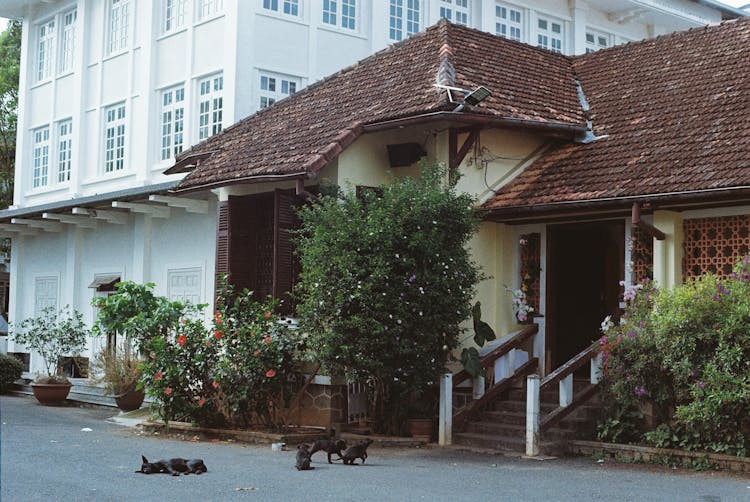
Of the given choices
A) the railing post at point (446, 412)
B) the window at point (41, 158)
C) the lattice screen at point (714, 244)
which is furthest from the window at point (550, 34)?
the railing post at point (446, 412)

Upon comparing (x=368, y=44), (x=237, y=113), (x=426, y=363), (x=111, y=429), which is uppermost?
(x=368, y=44)

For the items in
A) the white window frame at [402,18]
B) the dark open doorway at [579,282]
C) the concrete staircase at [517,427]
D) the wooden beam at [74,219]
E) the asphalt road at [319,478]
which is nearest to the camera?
the asphalt road at [319,478]

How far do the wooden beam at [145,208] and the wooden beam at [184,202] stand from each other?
2.65 feet

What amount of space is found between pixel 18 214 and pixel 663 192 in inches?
654

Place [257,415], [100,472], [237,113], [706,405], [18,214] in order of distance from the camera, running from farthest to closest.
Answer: [18,214]
[237,113]
[257,415]
[706,405]
[100,472]

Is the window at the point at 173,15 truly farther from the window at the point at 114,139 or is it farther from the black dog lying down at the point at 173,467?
the black dog lying down at the point at 173,467

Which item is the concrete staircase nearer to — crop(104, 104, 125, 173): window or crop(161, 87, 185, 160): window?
crop(161, 87, 185, 160): window

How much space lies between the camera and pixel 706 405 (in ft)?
36.7

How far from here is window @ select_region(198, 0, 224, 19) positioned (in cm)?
2145

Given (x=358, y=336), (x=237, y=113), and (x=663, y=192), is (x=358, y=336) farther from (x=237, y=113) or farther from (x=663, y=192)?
(x=237, y=113)

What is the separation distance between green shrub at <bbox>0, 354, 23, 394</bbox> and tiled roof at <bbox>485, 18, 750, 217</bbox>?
12.8 m

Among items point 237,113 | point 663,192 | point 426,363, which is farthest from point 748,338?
point 237,113

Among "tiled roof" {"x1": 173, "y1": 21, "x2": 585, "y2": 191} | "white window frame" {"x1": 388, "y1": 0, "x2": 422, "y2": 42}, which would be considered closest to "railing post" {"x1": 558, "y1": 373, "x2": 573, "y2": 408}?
"tiled roof" {"x1": 173, "y1": 21, "x2": 585, "y2": 191}

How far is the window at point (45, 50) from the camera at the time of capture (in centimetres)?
2759
